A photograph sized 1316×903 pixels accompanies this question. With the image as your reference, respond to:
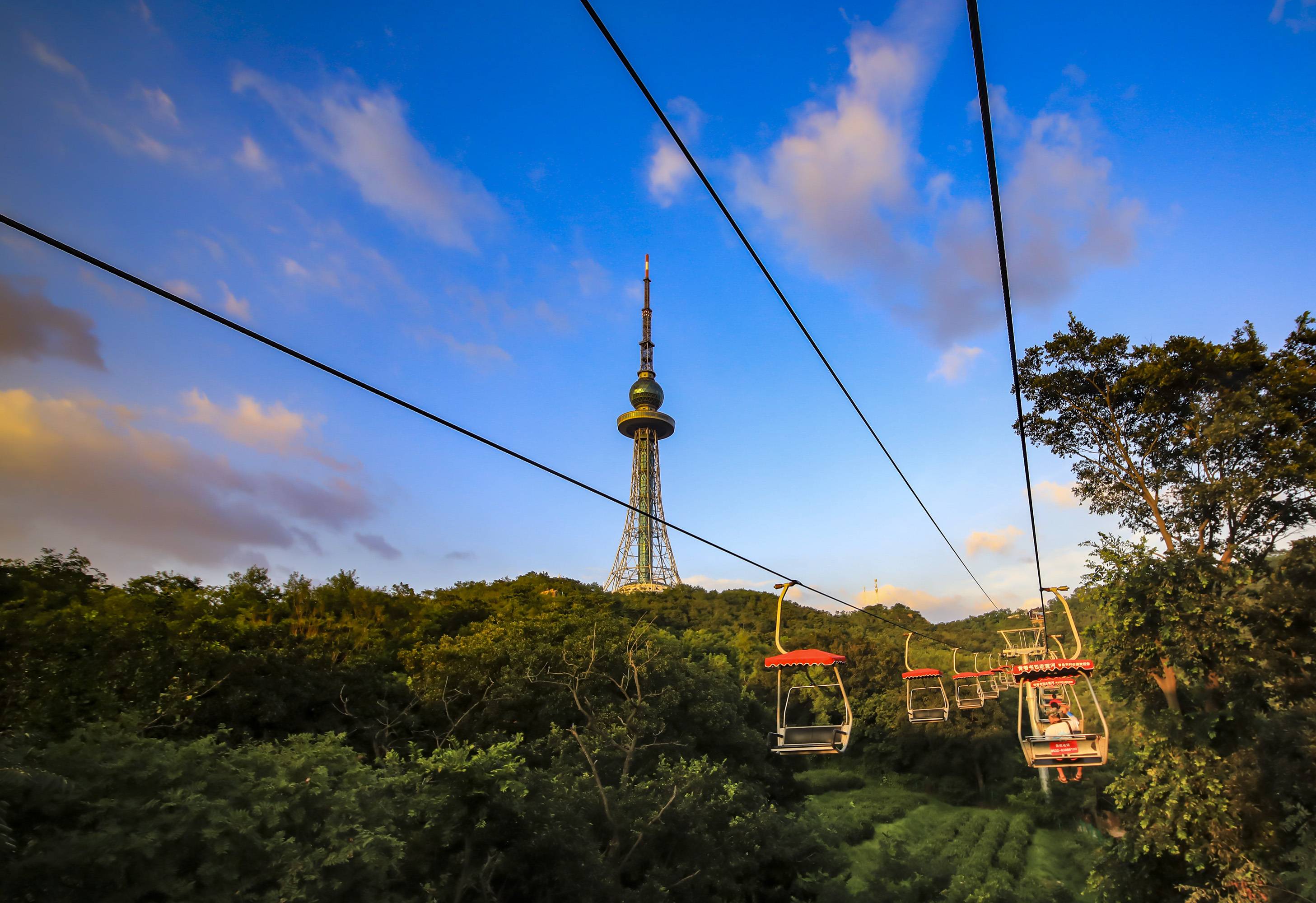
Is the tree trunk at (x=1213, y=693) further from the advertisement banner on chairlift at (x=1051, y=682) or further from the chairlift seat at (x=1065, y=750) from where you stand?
the chairlift seat at (x=1065, y=750)

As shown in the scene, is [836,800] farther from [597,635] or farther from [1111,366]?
[1111,366]

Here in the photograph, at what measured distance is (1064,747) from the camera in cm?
1274

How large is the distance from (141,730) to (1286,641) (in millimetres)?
25075

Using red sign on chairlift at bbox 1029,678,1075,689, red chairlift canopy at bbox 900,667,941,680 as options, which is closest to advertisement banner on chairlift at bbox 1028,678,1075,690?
red sign on chairlift at bbox 1029,678,1075,689

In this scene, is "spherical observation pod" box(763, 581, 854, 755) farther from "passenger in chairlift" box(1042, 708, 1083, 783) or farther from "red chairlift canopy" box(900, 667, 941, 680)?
"red chairlift canopy" box(900, 667, 941, 680)

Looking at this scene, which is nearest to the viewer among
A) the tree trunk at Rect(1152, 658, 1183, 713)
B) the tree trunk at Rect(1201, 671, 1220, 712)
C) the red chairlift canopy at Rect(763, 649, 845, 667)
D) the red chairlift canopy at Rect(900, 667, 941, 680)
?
the red chairlift canopy at Rect(763, 649, 845, 667)

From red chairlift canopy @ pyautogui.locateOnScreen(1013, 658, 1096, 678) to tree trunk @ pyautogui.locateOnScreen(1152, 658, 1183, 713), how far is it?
8.20 feet

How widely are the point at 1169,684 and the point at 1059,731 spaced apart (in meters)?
3.01

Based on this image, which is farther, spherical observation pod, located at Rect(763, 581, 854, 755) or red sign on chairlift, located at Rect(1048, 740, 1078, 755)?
red sign on chairlift, located at Rect(1048, 740, 1078, 755)

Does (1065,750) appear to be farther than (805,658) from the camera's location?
Yes

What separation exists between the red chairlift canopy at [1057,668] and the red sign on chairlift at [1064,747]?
1.40 m

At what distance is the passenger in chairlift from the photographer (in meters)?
13.2

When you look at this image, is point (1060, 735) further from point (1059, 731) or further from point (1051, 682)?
point (1051, 682)

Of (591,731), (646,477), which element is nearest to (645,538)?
(646,477)
